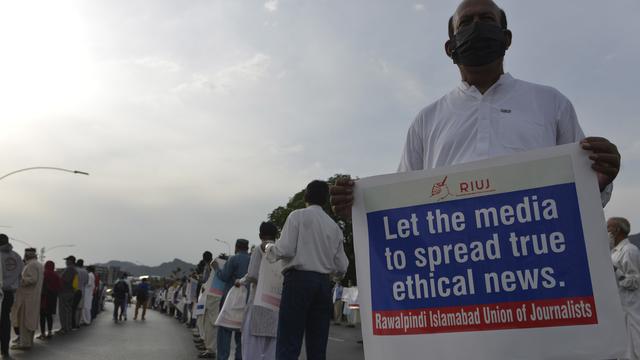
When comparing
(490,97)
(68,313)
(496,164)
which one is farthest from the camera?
(68,313)

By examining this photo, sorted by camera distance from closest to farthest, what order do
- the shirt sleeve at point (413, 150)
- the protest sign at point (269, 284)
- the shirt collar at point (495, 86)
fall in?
the shirt collar at point (495, 86) < the shirt sleeve at point (413, 150) < the protest sign at point (269, 284)

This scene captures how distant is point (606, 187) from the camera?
2176 millimetres

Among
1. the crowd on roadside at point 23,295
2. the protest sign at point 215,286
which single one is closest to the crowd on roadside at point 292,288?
the protest sign at point 215,286

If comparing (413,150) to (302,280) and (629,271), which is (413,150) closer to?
(302,280)

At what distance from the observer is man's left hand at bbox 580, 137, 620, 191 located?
6.75 feet

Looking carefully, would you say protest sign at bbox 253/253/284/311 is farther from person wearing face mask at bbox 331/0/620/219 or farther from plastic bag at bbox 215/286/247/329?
person wearing face mask at bbox 331/0/620/219

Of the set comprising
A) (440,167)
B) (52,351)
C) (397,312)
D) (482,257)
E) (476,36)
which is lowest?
(52,351)

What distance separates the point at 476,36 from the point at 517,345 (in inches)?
48.5

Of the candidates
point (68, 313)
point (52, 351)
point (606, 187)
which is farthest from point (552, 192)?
point (68, 313)

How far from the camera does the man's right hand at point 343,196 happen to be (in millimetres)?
2498

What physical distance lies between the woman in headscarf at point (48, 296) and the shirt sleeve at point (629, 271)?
42.4 feet

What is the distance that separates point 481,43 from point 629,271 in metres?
5.69

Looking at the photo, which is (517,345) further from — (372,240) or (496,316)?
(372,240)

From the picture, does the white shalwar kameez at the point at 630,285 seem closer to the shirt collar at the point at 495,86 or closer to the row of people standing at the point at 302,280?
the row of people standing at the point at 302,280
